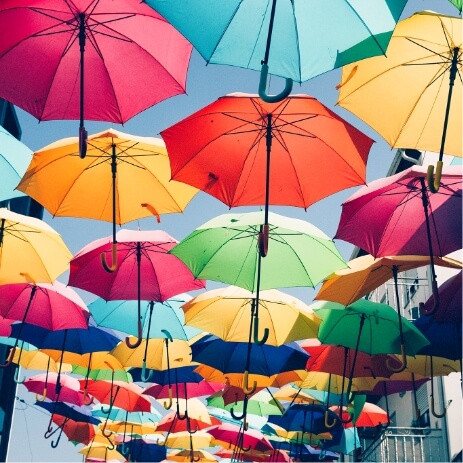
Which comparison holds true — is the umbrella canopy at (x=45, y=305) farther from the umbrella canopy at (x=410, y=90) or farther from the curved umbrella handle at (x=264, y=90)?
the curved umbrella handle at (x=264, y=90)

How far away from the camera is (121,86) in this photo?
21.4 ft

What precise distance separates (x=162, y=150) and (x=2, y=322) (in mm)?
4435

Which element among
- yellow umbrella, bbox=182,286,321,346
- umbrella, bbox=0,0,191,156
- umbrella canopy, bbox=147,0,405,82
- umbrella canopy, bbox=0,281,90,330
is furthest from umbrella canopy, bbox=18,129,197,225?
umbrella canopy, bbox=147,0,405,82

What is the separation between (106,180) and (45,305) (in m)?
2.43

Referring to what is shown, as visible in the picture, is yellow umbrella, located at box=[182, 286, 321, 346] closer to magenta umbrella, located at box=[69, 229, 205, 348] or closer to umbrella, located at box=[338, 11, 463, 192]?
magenta umbrella, located at box=[69, 229, 205, 348]

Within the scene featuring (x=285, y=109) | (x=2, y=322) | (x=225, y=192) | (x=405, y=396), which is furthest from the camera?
(x=405, y=396)

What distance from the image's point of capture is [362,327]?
9695 millimetres

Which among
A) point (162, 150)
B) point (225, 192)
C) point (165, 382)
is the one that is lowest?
point (165, 382)

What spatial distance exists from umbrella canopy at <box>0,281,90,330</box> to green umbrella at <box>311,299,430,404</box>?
333 centimetres

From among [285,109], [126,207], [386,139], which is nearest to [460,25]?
[386,139]

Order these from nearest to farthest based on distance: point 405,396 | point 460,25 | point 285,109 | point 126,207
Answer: point 460,25 < point 285,109 < point 126,207 < point 405,396

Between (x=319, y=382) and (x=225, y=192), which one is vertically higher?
(x=225, y=192)

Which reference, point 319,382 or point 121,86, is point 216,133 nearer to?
point 121,86

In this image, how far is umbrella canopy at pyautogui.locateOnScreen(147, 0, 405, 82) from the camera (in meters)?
5.31
